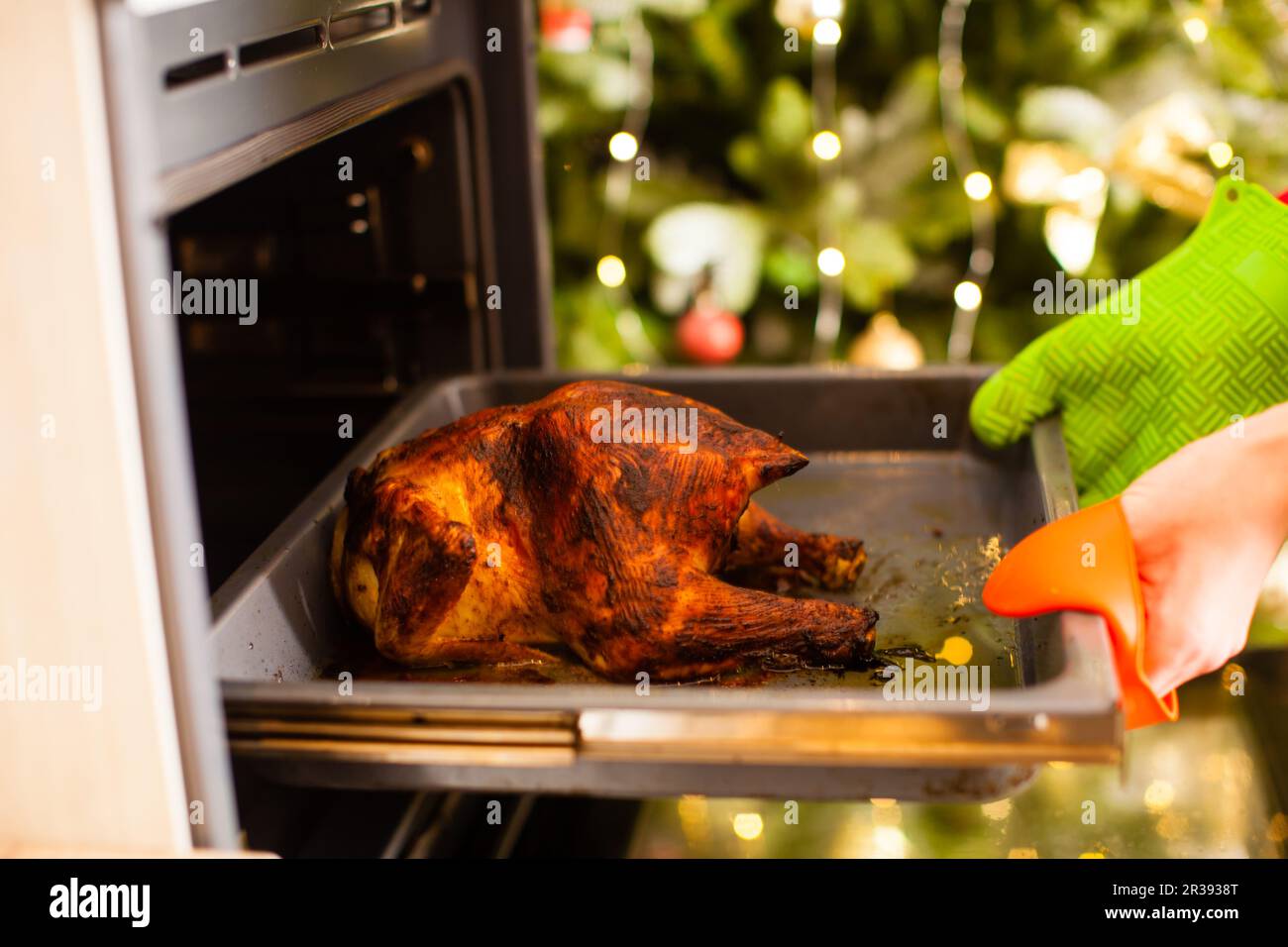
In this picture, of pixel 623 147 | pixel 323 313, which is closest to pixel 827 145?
pixel 623 147

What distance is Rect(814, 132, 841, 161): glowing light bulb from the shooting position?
230cm

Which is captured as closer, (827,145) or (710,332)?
(827,145)

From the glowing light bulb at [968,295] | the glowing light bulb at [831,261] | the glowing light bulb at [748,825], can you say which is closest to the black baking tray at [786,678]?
the glowing light bulb at [748,825]

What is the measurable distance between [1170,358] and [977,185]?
3.94 feet

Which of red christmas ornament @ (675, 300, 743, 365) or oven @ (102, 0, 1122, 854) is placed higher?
oven @ (102, 0, 1122, 854)

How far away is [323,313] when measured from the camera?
1503mm

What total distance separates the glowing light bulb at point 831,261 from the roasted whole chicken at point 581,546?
1322mm

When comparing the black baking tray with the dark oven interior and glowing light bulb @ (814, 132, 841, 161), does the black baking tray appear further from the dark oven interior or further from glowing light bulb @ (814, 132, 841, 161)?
glowing light bulb @ (814, 132, 841, 161)

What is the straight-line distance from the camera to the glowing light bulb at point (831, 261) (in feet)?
7.69

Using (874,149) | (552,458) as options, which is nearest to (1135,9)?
(874,149)

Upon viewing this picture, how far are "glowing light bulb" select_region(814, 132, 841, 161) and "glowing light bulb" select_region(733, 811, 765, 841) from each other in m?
1.37

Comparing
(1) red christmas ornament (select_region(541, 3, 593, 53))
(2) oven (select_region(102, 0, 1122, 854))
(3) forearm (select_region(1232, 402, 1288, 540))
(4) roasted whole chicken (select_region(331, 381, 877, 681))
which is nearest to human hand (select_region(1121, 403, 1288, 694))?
(3) forearm (select_region(1232, 402, 1288, 540))

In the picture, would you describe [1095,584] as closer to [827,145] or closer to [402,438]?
[402,438]

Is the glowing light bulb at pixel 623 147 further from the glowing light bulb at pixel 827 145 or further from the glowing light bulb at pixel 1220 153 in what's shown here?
the glowing light bulb at pixel 1220 153
